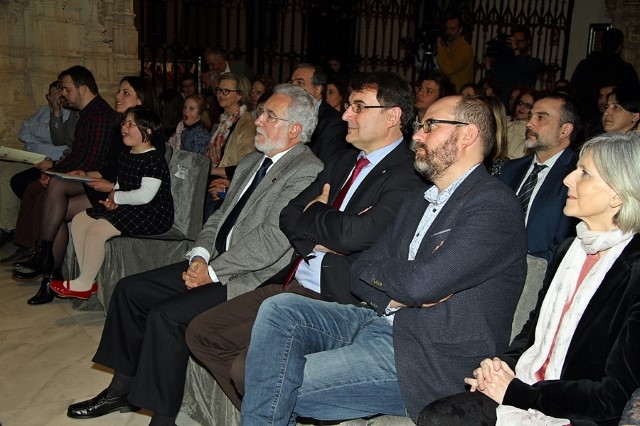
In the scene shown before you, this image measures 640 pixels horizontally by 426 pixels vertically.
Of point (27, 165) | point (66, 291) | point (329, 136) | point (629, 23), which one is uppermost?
point (629, 23)

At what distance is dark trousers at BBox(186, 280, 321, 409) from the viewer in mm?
2779

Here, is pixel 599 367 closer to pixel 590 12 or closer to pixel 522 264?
pixel 522 264

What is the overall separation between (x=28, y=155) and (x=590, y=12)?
313 inches

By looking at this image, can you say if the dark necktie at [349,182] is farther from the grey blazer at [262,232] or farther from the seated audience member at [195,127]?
the seated audience member at [195,127]

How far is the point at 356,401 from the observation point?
2.30m

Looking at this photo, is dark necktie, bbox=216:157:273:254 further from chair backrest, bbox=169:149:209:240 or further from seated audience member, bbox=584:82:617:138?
seated audience member, bbox=584:82:617:138

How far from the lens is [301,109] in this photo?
332cm

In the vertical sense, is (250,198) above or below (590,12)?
below

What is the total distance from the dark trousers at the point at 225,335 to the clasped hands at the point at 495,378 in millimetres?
891

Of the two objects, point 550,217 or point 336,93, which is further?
point 336,93

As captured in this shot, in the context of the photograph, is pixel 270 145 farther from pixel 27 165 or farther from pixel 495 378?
pixel 27 165

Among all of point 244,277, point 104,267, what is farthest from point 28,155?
point 244,277

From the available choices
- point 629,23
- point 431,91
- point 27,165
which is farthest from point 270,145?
point 629,23

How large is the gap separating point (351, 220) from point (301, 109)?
87 centimetres
